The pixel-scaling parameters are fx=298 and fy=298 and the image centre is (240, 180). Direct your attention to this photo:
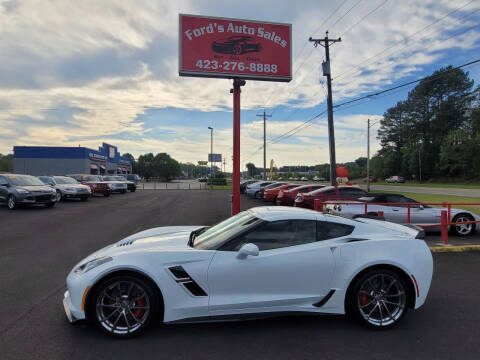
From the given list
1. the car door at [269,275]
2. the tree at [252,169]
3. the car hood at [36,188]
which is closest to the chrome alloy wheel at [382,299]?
the car door at [269,275]

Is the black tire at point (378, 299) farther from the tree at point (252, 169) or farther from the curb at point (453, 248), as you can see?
the tree at point (252, 169)

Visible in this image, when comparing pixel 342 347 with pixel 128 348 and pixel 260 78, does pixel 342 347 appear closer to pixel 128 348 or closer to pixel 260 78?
pixel 128 348

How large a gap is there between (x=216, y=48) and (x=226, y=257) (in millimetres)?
10717

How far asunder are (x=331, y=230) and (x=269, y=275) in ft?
3.11

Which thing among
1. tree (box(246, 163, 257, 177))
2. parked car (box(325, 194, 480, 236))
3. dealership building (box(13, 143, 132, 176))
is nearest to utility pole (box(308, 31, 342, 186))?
parked car (box(325, 194, 480, 236))

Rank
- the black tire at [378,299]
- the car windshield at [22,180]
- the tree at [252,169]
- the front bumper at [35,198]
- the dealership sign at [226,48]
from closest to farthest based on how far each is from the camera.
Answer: the black tire at [378,299] → the dealership sign at [226,48] → the front bumper at [35,198] → the car windshield at [22,180] → the tree at [252,169]

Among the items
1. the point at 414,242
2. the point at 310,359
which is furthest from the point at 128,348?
the point at 414,242

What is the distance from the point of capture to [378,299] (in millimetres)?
3355

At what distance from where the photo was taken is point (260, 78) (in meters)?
12.2

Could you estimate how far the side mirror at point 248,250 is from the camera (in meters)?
3.02

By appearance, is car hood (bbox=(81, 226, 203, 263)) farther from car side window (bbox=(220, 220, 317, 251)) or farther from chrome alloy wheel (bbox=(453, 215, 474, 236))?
chrome alloy wheel (bbox=(453, 215, 474, 236))

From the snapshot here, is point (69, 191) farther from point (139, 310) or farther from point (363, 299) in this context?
point (363, 299)

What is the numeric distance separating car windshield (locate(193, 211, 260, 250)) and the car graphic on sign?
384 inches

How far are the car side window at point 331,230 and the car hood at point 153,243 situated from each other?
5.01 ft
